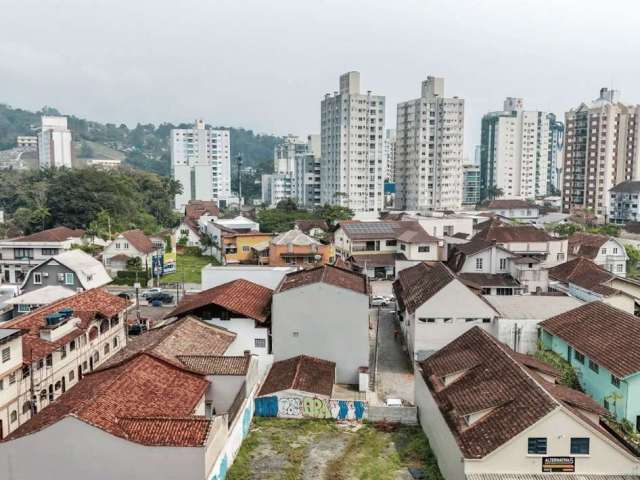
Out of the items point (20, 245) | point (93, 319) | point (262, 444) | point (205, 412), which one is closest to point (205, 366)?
point (205, 412)

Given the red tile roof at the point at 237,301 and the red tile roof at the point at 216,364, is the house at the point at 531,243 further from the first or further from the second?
the red tile roof at the point at 216,364

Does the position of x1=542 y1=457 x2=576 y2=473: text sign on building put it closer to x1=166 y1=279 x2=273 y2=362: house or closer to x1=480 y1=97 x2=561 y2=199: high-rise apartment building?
x1=166 y1=279 x2=273 y2=362: house

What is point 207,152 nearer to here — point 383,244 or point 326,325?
point 383,244

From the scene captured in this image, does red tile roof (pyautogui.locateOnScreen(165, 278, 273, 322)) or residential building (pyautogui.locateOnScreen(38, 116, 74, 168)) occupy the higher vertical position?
residential building (pyautogui.locateOnScreen(38, 116, 74, 168))

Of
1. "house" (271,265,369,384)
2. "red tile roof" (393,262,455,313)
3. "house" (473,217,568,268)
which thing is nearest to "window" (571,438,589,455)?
"house" (271,265,369,384)

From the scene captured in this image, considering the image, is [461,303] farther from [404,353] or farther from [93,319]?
[93,319]

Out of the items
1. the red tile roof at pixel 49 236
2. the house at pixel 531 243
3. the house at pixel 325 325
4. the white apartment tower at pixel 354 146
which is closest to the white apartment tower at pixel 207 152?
the white apartment tower at pixel 354 146
